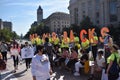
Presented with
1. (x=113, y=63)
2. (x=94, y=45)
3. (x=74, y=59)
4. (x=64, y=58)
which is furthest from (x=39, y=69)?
(x=94, y=45)

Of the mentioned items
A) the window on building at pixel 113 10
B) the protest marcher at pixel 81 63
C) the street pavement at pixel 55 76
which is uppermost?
the window on building at pixel 113 10

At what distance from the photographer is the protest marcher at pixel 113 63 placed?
937 cm

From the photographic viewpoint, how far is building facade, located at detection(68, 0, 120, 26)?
285ft

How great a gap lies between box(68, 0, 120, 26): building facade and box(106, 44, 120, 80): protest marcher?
247ft

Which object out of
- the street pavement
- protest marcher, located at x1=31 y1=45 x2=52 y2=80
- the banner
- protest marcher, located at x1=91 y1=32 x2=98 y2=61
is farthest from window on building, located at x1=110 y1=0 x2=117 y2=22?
protest marcher, located at x1=31 y1=45 x2=52 y2=80

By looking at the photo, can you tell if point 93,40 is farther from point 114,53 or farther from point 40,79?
point 40,79

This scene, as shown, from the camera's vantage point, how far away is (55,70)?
53.6 ft

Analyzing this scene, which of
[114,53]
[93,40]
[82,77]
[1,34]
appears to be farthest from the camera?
[1,34]

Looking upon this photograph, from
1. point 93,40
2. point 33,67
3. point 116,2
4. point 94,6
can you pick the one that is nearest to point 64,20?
point 94,6

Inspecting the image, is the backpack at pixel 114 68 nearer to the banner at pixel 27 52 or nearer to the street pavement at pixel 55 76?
the street pavement at pixel 55 76

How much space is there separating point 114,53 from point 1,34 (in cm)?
11254

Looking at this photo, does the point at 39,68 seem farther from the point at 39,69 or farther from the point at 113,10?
the point at 113,10

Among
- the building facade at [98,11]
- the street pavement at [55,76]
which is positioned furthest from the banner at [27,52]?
the building facade at [98,11]

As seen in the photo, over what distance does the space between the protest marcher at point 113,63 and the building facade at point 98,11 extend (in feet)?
247
